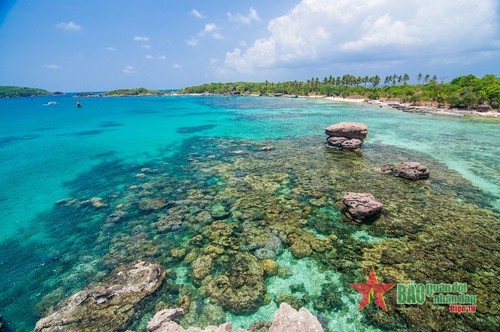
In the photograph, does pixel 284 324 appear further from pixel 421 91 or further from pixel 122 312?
pixel 421 91

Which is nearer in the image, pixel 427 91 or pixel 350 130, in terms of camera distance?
pixel 350 130

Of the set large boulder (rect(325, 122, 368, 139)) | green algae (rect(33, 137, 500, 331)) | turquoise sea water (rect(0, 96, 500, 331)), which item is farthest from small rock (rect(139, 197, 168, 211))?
large boulder (rect(325, 122, 368, 139))

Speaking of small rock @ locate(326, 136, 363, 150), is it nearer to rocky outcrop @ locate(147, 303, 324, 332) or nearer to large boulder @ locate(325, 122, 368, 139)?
large boulder @ locate(325, 122, 368, 139)

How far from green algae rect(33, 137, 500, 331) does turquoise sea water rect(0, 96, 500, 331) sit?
199 mm

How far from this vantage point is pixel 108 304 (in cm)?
1135

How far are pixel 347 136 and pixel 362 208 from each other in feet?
68.2

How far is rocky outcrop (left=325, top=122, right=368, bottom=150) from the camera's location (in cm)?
3441

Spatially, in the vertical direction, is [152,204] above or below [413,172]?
below

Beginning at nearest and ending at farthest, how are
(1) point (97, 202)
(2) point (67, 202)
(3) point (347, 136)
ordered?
(1) point (97, 202) → (2) point (67, 202) → (3) point (347, 136)

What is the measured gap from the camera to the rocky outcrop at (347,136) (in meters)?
34.4

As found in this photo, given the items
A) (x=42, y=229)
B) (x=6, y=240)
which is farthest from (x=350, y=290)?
(x=6, y=240)

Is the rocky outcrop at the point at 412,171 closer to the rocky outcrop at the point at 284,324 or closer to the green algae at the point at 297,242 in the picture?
the green algae at the point at 297,242

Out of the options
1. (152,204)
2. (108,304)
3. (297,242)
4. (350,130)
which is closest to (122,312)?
(108,304)

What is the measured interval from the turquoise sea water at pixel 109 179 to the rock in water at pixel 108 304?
89 cm
